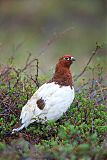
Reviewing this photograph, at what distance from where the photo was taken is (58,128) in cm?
450

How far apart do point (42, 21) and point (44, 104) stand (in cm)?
955

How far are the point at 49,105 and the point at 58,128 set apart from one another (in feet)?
0.63

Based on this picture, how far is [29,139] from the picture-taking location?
4434 millimetres

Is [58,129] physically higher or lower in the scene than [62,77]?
lower

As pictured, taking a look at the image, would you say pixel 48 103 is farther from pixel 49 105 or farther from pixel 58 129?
pixel 58 129

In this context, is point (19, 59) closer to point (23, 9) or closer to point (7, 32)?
point (7, 32)

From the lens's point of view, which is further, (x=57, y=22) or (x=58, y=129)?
(x=57, y=22)

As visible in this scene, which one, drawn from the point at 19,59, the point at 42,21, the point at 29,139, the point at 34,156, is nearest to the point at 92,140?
the point at 34,156

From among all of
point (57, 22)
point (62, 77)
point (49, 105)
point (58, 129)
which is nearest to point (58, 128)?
point (58, 129)

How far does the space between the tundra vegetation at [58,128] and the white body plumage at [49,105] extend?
0.06m

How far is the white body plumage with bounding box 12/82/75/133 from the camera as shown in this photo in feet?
15.1

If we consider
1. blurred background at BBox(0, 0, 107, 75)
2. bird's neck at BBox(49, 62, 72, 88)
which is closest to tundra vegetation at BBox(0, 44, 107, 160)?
Answer: bird's neck at BBox(49, 62, 72, 88)

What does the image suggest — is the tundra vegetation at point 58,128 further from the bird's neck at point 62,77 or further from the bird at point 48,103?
the bird's neck at point 62,77

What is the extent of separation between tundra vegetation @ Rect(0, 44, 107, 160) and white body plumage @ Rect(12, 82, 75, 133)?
0.06 metres
